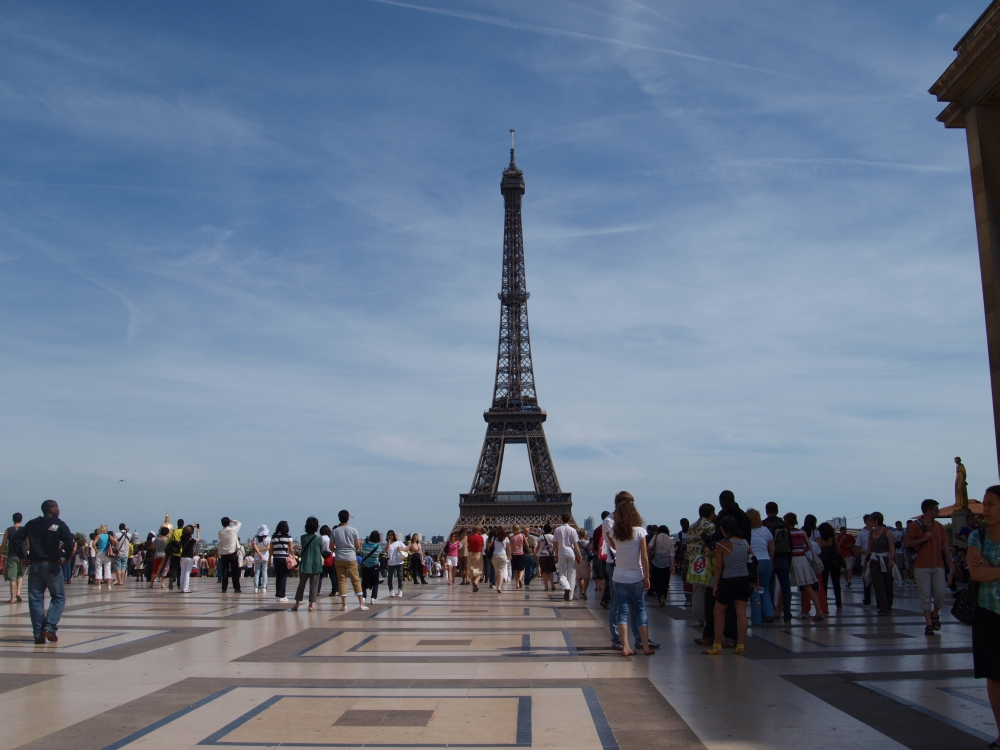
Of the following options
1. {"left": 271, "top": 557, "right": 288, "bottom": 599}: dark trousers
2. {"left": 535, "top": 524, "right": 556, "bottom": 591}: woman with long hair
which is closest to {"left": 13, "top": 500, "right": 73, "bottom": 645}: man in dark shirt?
{"left": 271, "top": 557, "right": 288, "bottom": 599}: dark trousers

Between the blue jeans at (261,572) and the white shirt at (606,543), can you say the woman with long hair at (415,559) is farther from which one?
the white shirt at (606,543)

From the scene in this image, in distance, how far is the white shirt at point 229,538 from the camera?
18572mm

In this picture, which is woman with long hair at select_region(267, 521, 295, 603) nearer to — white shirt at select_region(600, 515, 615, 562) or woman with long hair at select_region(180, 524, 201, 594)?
woman with long hair at select_region(180, 524, 201, 594)

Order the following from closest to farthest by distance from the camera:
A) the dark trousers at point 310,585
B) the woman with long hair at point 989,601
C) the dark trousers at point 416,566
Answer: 1. the woman with long hair at point 989,601
2. the dark trousers at point 310,585
3. the dark trousers at point 416,566

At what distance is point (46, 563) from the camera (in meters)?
Answer: 9.97

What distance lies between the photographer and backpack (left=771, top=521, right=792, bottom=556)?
1226 centimetres

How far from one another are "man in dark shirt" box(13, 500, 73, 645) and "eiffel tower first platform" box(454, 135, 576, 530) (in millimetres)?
61454

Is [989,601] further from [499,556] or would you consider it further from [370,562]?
[499,556]

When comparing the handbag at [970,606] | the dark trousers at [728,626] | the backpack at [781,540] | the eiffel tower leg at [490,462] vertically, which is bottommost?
the dark trousers at [728,626]

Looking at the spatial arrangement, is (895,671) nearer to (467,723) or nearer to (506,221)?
(467,723)

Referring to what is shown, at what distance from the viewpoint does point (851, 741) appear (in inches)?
208

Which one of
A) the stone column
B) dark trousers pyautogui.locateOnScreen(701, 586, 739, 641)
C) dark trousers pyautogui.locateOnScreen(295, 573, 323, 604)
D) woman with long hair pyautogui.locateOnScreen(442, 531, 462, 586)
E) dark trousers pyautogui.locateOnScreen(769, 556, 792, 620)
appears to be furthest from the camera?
woman with long hair pyautogui.locateOnScreen(442, 531, 462, 586)

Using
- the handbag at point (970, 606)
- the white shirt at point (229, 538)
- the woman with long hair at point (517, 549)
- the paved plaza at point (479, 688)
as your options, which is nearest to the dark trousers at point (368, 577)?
the white shirt at point (229, 538)

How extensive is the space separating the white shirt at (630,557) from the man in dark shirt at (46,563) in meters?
6.13
